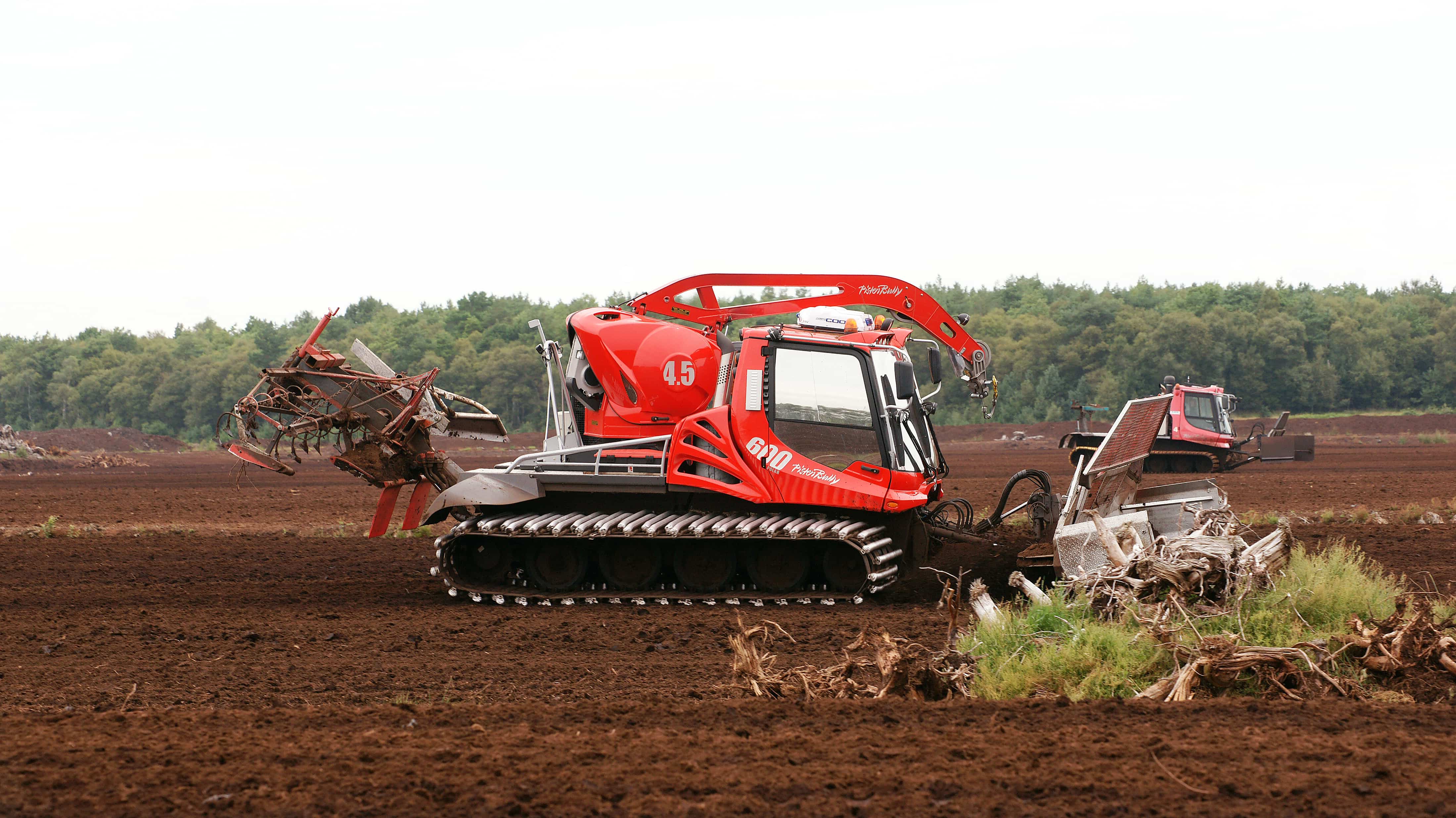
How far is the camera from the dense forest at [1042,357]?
2419 inches

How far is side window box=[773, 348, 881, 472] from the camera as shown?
468 inches

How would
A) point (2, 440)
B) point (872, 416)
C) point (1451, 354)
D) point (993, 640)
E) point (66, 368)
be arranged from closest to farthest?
point (993, 640), point (872, 416), point (2, 440), point (1451, 354), point (66, 368)

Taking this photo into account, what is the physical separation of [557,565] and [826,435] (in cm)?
309

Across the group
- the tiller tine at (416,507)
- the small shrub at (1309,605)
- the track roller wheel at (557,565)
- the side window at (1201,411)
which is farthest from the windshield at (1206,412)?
the tiller tine at (416,507)

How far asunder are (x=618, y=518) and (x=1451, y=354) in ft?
212

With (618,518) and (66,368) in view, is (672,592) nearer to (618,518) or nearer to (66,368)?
(618,518)

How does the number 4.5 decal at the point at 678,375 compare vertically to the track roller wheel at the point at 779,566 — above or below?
above

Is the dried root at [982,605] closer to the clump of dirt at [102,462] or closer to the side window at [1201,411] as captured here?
the side window at [1201,411]

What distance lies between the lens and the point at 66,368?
79875 mm

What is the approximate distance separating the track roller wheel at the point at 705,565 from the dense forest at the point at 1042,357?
153ft

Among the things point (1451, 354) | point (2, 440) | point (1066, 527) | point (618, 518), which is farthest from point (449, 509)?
point (1451, 354)

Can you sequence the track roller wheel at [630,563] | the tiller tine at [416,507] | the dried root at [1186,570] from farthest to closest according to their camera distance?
the tiller tine at [416,507] → the track roller wheel at [630,563] → the dried root at [1186,570]

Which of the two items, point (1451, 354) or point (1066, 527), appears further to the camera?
point (1451, 354)

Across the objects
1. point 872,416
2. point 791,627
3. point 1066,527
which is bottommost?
point 791,627
